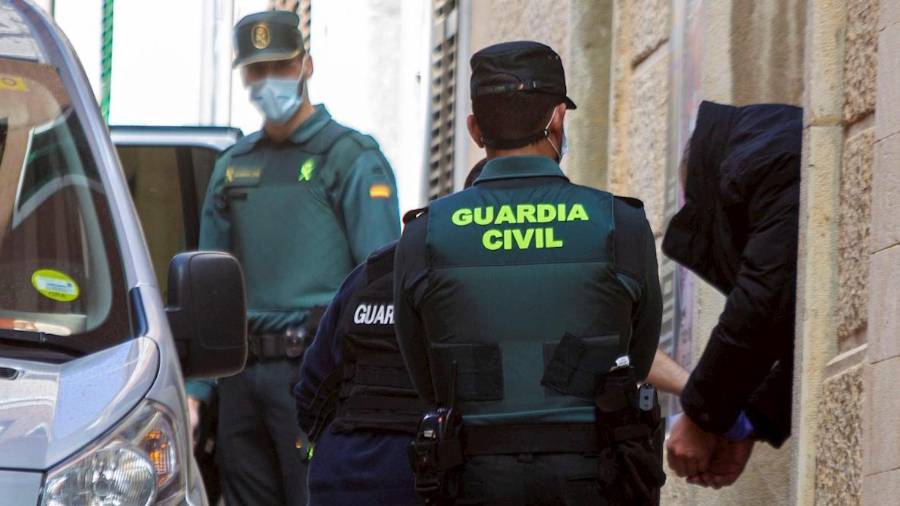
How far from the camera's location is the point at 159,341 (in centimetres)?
516

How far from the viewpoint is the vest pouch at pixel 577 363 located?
5734 mm

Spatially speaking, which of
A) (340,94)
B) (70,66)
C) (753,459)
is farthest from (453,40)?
(70,66)

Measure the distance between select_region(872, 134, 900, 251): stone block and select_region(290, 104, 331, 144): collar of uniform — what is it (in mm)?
2961

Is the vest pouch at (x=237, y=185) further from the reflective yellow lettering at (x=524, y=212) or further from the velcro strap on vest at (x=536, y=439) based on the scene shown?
the velcro strap on vest at (x=536, y=439)

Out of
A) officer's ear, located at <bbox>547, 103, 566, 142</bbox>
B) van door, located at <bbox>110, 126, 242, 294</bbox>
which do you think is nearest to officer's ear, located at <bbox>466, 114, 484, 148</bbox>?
officer's ear, located at <bbox>547, 103, 566, 142</bbox>

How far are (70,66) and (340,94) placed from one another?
13981 millimetres

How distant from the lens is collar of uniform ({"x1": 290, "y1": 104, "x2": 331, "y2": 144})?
9055 mm

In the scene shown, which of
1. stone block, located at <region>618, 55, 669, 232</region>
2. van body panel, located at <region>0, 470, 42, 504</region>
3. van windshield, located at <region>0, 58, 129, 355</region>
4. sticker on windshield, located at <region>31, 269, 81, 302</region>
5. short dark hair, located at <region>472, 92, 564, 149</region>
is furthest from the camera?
stone block, located at <region>618, 55, 669, 232</region>

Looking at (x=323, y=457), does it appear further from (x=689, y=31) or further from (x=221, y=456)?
(x=689, y=31)

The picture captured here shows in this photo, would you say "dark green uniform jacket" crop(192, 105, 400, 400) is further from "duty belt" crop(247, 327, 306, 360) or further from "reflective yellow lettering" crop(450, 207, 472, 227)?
"reflective yellow lettering" crop(450, 207, 472, 227)

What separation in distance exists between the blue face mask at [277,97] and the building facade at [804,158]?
4.79 ft

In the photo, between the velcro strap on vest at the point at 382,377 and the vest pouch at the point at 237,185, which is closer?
the velcro strap on vest at the point at 382,377

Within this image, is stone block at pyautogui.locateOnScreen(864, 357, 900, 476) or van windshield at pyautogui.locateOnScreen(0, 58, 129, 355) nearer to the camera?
van windshield at pyautogui.locateOnScreen(0, 58, 129, 355)

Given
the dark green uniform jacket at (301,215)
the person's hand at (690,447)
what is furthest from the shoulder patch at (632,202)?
the dark green uniform jacket at (301,215)
